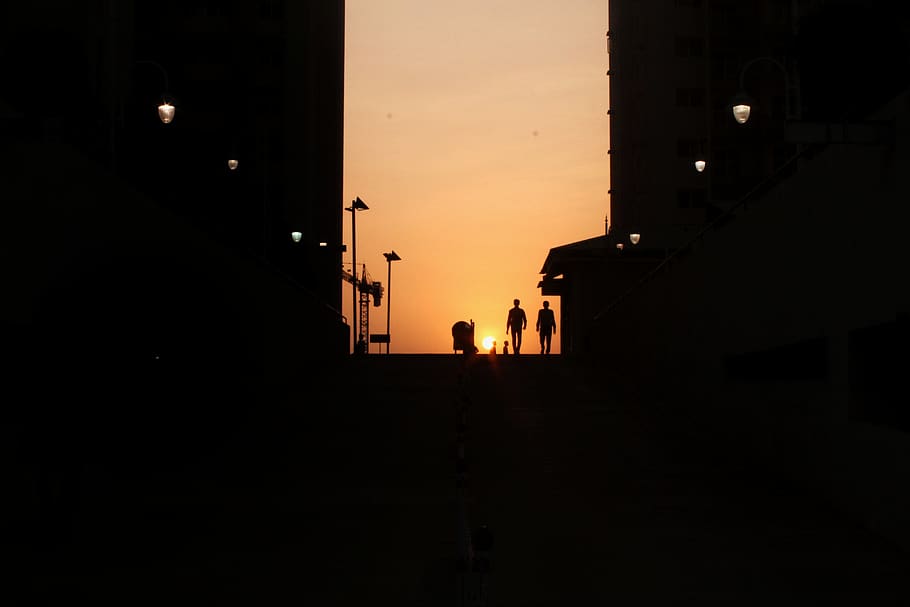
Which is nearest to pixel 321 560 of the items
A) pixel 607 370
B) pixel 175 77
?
pixel 607 370

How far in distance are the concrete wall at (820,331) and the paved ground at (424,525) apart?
1.58ft

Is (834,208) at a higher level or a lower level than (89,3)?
lower

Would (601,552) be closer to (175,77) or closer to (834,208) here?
(834,208)

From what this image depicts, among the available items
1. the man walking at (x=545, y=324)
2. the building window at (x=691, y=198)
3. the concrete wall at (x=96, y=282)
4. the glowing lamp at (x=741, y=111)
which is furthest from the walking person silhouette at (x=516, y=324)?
the building window at (x=691, y=198)

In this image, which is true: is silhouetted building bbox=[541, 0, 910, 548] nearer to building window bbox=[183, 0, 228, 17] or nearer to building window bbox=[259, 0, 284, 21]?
building window bbox=[259, 0, 284, 21]

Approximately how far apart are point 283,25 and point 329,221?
41.7 ft

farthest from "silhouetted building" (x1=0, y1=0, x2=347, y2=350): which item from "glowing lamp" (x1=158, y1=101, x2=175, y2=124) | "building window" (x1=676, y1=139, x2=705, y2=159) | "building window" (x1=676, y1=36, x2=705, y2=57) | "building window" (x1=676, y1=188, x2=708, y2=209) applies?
"building window" (x1=676, y1=36, x2=705, y2=57)

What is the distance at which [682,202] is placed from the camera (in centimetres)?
7238

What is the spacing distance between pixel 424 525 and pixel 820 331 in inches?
187

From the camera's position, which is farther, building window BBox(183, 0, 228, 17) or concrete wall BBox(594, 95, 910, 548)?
building window BBox(183, 0, 228, 17)

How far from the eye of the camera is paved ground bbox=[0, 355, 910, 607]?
10359mm

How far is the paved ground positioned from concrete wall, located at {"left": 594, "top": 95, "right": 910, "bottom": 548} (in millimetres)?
483

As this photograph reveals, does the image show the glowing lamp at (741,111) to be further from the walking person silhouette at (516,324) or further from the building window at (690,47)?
the building window at (690,47)

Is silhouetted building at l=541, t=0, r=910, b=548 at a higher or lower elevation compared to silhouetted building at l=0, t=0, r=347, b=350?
lower
